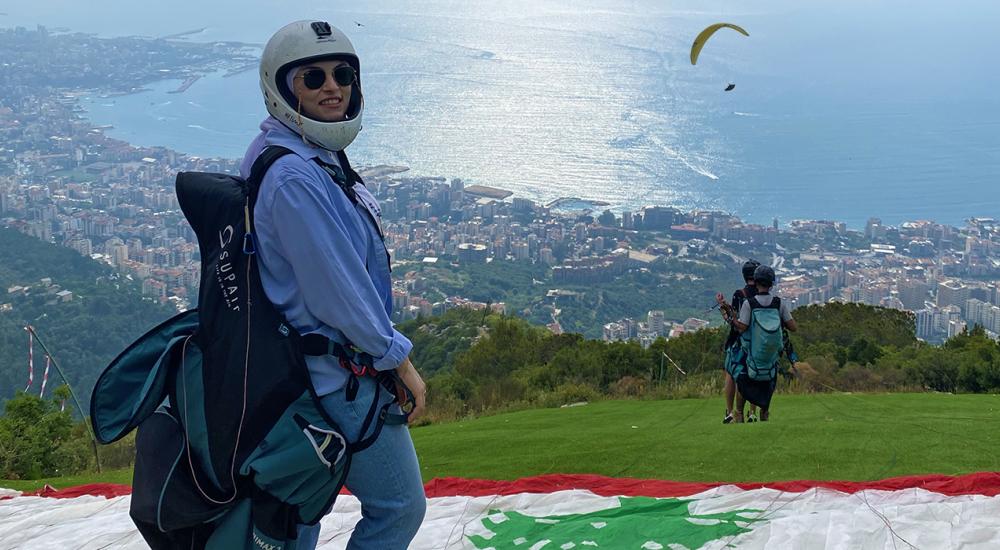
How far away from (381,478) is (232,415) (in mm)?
439

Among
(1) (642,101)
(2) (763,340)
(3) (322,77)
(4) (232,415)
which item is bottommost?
(2) (763,340)

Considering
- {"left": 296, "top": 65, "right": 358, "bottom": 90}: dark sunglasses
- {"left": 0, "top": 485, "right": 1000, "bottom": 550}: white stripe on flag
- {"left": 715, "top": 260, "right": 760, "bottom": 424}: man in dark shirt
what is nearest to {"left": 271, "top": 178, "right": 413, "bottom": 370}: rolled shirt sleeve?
{"left": 296, "top": 65, "right": 358, "bottom": 90}: dark sunglasses

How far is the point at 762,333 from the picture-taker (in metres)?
7.26

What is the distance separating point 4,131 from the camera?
47.3 meters

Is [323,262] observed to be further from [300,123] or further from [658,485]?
[658,485]

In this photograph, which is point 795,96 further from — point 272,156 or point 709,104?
point 272,156

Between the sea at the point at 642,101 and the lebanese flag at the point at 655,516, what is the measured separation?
3833cm

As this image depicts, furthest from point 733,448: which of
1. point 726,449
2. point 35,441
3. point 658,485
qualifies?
point 35,441

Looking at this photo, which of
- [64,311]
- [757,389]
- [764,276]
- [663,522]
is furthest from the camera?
[64,311]

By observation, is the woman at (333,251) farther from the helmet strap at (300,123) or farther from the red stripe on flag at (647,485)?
the red stripe on flag at (647,485)

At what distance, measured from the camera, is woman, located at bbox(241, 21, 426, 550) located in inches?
101

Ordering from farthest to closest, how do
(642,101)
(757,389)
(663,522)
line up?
(642,101), (757,389), (663,522)

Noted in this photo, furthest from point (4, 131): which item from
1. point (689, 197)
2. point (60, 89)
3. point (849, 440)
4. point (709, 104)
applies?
point (849, 440)

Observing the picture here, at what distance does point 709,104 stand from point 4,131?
4044cm
